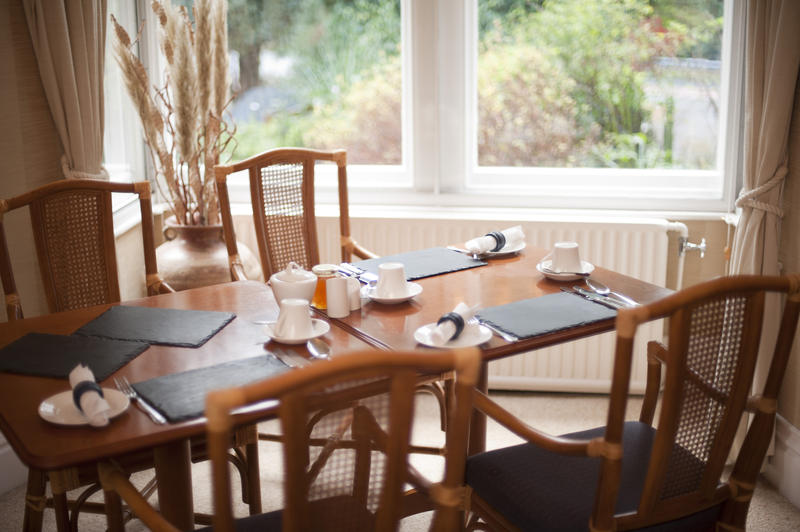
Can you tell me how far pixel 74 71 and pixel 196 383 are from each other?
5.29 ft

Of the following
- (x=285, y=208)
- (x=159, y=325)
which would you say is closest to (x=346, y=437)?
(x=159, y=325)

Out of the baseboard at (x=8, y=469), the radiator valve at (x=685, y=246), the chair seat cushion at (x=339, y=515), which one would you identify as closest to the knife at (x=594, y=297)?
the chair seat cushion at (x=339, y=515)

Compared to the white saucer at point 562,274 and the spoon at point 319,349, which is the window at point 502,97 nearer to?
the white saucer at point 562,274

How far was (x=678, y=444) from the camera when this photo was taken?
1.48 metres

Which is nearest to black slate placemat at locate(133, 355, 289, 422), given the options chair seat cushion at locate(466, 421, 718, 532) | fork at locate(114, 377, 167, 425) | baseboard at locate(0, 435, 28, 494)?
fork at locate(114, 377, 167, 425)

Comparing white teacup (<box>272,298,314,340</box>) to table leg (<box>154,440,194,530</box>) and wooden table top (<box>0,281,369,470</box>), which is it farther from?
table leg (<box>154,440,194,530</box>)

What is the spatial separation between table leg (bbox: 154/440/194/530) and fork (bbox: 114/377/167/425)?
0.17m

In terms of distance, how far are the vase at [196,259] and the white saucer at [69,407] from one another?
4.68ft

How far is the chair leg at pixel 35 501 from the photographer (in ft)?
6.05

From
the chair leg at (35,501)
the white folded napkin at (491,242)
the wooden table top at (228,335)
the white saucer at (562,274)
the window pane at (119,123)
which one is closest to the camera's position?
the wooden table top at (228,335)

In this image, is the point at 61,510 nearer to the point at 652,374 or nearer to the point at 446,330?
the point at 446,330

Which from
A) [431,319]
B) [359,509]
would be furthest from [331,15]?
[359,509]

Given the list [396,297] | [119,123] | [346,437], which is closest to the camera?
[346,437]

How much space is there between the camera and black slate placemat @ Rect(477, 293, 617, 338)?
1.80 meters
